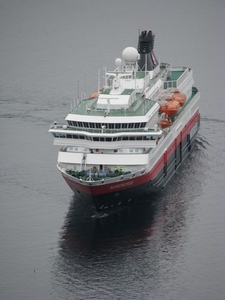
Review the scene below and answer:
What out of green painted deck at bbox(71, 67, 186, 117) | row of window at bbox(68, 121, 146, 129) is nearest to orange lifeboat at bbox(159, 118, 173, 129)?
green painted deck at bbox(71, 67, 186, 117)

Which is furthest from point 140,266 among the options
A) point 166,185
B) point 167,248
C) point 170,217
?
point 166,185

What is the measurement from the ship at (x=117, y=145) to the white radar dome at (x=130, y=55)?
489 cm

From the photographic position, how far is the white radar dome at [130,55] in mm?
134375

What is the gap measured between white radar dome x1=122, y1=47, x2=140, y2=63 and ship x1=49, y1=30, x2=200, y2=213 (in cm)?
489

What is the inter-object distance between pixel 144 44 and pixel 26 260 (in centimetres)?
4429

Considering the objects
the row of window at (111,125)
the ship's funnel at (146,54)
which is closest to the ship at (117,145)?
the row of window at (111,125)

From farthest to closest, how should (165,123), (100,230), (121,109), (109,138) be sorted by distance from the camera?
(165,123), (121,109), (109,138), (100,230)

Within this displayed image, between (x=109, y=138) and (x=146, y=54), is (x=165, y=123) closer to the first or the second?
(x=109, y=138)

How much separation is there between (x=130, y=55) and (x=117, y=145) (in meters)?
21.0

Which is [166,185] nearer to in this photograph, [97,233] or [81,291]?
[97,233]

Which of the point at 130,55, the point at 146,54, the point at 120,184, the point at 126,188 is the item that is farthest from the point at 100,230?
the point at 146,54

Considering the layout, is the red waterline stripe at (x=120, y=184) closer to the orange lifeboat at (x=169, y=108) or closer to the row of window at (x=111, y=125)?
the row of window at (x=111, y=125)

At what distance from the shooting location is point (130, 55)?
5295 inches

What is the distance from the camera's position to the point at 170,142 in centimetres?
12888
